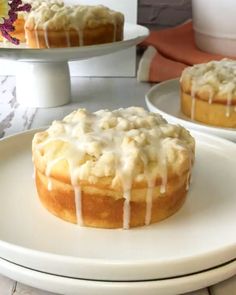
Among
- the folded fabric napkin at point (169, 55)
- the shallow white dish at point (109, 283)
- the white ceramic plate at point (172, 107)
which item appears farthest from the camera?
the folded fabric napkin at point (169, 55)

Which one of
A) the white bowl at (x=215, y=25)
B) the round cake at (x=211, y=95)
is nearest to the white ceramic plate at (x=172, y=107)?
the round cake at (x=211, y=95)

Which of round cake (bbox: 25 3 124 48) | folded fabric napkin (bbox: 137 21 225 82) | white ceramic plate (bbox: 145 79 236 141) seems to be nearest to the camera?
white ceramic plate (bbox: 145 79 236 141)

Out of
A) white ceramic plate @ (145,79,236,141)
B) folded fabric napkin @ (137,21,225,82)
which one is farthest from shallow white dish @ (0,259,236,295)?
folded fabric napkin @ (137,21,225,82)

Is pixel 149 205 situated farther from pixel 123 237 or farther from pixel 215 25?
pixel 215 25

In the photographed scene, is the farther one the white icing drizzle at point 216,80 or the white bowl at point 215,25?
the white bowl at point 215,25

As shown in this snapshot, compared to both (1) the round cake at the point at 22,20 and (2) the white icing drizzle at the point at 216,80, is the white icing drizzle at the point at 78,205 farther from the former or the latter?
(1) the round cake at the point at 22,20

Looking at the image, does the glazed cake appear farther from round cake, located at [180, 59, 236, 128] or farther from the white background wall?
round cake, located at [180, 59, 236, 128]
